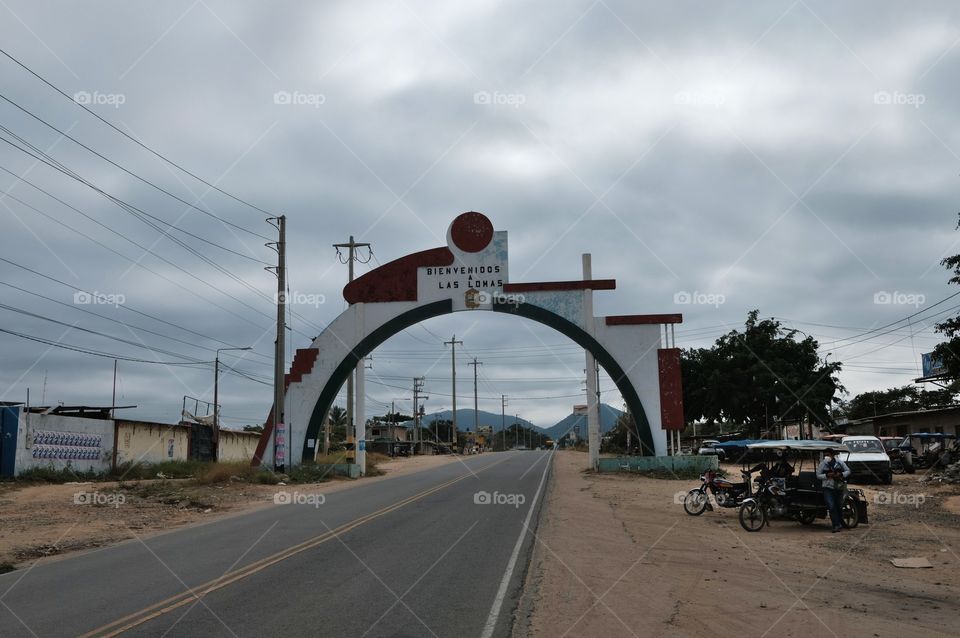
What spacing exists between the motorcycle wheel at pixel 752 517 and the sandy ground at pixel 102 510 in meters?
13.0

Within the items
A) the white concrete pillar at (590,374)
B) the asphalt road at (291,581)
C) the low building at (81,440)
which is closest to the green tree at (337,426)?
the low building at (81,440)

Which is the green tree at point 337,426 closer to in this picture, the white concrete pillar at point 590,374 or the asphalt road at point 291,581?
the white concrete pillar at point 590,374

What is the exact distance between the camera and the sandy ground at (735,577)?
8047 mm

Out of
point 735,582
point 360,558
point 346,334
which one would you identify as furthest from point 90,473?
point 735,582

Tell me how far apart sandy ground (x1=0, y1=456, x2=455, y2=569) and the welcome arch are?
5720 mm

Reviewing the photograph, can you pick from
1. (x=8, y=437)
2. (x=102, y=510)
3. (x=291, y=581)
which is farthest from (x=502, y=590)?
(x=8, y=437)

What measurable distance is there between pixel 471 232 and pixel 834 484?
851 inches

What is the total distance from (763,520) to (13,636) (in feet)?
46.6

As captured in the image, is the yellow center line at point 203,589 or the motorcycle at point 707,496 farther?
the motorcycle at point 707,496

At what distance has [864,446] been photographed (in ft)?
96.7

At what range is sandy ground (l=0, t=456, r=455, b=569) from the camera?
15.2 m

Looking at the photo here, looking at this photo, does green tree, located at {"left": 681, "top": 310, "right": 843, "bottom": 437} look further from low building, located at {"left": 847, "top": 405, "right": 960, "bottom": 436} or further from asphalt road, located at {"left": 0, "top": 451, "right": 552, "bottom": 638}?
asphalt road, located at {"left": 0, "top": 451, "right": 552, "bottom": 638}

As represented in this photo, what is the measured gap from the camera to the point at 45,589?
9.96 meters

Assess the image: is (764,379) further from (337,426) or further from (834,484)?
(337,426)
